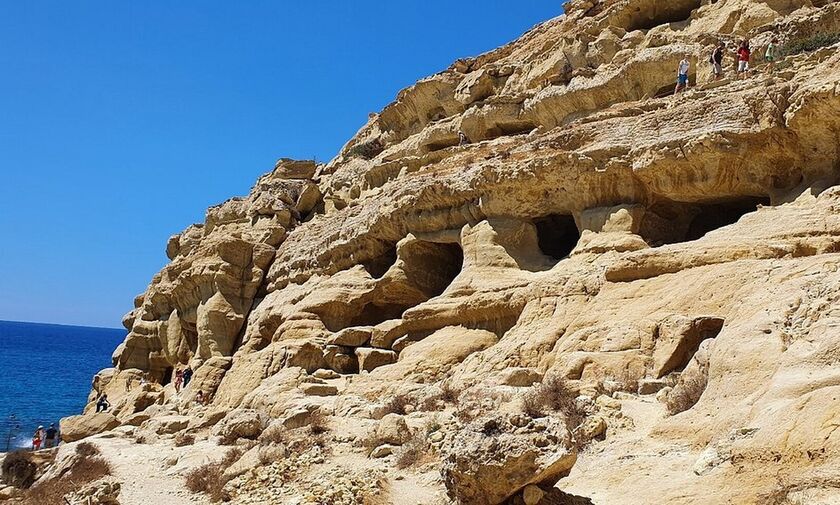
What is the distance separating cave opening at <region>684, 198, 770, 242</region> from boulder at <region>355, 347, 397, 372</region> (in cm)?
709

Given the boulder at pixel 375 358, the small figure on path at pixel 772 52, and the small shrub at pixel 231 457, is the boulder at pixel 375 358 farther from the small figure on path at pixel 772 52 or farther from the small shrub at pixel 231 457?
the small figure on path at pixel 772 52

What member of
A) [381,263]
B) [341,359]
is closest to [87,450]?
[341,359]

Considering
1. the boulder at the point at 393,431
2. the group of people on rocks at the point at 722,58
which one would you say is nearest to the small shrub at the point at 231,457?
the boulder at the point at 393,431

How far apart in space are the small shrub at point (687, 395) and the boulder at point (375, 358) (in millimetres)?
8588

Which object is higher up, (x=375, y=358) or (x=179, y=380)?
(x=179, y=380)

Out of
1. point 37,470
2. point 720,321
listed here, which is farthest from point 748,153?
point 37,470

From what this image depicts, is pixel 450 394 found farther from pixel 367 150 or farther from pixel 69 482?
pixel 367 150

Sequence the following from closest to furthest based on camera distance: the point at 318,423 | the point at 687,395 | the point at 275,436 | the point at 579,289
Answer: the point at 687,395 → the point at 275,436 → the point at 318,423 → the point at 579,289

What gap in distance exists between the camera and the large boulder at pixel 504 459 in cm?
585

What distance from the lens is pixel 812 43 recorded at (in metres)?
14.4

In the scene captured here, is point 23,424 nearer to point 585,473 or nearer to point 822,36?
point 585,473

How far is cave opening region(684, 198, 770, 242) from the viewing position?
47.2 ft

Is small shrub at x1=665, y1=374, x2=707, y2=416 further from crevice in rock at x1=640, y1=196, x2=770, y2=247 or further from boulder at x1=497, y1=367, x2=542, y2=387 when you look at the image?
crevice in rock at x1=640, y1=196, x2=770, y2=247

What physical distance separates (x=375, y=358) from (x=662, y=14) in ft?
51.3
